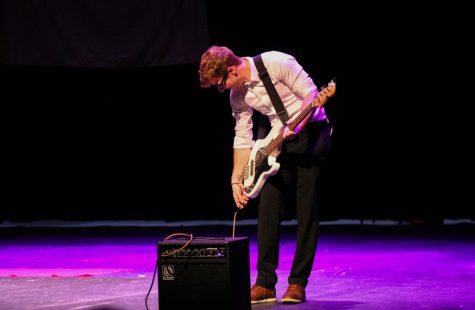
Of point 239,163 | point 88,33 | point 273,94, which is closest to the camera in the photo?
point 273,94

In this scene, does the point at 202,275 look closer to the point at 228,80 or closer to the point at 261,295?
the point at 261,295

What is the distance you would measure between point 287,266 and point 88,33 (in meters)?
3.86

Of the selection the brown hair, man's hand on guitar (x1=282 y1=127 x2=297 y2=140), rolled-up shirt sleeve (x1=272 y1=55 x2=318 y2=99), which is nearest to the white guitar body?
man's hand on guitar (x1=282 y1=127 x2=297 y2=140)

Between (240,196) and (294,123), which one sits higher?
(294,123)

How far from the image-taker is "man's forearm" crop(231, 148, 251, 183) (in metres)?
4.73

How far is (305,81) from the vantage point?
4.55 metres

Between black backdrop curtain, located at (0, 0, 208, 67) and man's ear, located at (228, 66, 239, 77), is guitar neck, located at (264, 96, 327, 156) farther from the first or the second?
black backdrop curtain, located at (0, 0, 208, 67)

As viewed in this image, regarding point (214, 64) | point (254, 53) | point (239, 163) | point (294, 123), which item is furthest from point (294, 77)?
point (254, 53)

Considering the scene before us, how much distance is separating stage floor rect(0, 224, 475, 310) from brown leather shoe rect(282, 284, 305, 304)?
0.06 meters

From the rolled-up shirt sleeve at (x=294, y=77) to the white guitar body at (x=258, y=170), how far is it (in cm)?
24

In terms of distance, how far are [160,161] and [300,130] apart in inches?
208

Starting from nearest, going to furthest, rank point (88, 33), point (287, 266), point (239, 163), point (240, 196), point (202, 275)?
point (202, 275)
point (240, 196)
point (239, 163)
point (287, 266)
point (88, 33)

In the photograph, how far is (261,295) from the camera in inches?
182

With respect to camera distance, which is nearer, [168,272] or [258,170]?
[168,272]
